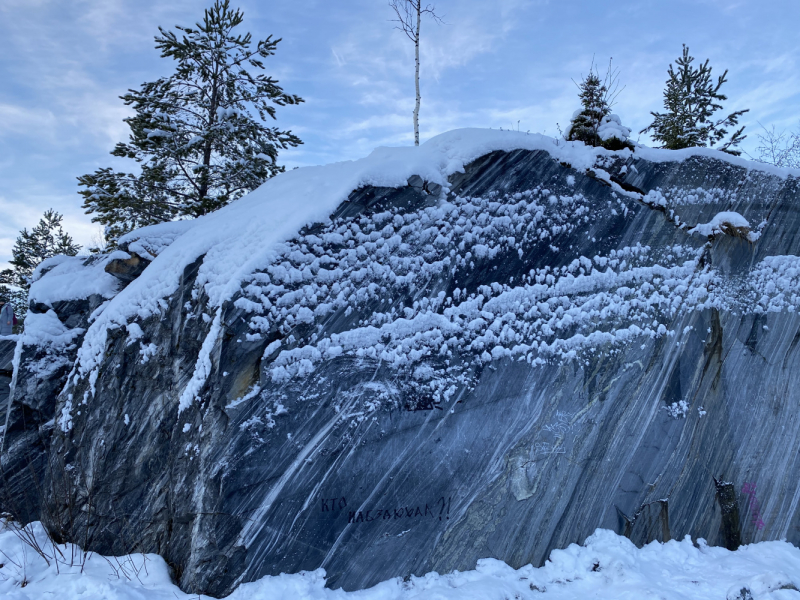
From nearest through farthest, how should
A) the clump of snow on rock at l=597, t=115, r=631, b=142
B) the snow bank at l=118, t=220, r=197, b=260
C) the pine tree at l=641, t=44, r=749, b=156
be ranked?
the clump of snow on rock at l=597, t=115, r=631, b=142 → the snow bank at l=118, t=220, r=197, b=260 → the pine tree at l=641, t=44, r=749, b=156

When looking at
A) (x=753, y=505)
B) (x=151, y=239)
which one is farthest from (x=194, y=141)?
(x=753, y=505)

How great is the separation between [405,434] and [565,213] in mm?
3219

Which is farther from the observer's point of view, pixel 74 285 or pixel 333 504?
pixel 74 285

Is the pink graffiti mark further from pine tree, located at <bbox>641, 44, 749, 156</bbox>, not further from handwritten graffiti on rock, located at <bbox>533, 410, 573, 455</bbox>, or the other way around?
pine tree, located at <bbox>641, 44, 749, 156</bbox>

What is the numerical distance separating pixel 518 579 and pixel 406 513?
125 centimetres

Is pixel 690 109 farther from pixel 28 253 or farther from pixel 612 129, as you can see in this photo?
pixel 28 253

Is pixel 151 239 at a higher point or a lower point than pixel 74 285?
higher

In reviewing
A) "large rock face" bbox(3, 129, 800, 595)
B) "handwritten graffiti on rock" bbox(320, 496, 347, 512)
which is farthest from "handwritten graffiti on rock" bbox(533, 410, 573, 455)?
"handwritten graffiti on rock" bbox(320, 496, 347, 512)

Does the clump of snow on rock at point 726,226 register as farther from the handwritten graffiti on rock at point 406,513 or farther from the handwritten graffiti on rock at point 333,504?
the handwritten graffiti on rock at point 333,504

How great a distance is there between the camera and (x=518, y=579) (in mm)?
4234

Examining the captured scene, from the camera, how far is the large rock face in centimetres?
421

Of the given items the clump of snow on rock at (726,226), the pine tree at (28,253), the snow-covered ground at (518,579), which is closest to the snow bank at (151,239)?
the snow-covered ground at (518,579)

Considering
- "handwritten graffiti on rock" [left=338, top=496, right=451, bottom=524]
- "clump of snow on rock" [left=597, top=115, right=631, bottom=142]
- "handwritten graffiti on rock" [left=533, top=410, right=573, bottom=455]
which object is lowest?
"handwritten graffiti on rock" [left=338, top=496, right=451, bottom=524]

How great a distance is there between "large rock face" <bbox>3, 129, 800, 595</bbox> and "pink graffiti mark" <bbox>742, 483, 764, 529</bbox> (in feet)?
0.09
